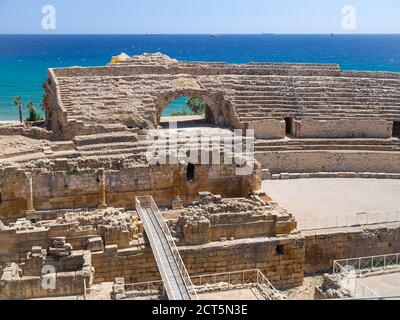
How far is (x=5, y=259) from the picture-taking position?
15766 millimetres

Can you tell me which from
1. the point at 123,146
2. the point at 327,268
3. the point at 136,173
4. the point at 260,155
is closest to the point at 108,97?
the point at 123,146

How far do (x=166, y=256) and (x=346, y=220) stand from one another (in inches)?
308

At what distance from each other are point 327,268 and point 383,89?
14165mm

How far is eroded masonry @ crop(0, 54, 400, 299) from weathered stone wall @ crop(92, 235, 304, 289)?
0.11ft

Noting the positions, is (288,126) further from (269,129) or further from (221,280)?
(221,280)

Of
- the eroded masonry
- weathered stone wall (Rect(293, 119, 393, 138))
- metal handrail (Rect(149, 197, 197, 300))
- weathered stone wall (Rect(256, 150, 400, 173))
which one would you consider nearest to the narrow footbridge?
metal handrail (Rect(149, 197, 197, 300))

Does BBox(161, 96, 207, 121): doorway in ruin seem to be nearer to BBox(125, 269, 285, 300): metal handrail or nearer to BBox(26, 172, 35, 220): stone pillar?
BBox(26, 172, 35, 220): stone pillar

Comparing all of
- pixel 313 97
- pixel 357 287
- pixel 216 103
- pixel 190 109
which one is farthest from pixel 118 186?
pixel 190 109

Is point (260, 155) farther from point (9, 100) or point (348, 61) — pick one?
point (348, 61)

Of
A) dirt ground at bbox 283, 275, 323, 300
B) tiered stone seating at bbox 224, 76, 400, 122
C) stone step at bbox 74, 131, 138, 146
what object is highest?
tiered stone seating at bbox 224, 76, 400, 122

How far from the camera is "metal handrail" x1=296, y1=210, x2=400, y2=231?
1897 cm

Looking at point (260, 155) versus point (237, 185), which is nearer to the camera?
point (237, 185)

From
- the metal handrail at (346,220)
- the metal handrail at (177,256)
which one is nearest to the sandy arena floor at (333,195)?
the metal handrail at (346,220)

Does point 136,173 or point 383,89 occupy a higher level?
point 383,89
